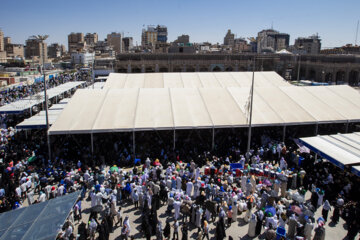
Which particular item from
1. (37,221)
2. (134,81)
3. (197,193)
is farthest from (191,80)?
(37,221)

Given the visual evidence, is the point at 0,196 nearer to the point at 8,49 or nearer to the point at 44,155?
the point at 44,155

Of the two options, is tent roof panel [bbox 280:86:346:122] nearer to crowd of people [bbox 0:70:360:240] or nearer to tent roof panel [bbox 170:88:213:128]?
crowd of people [bbox 0:70:360:240]

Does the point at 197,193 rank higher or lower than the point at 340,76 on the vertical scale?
lower

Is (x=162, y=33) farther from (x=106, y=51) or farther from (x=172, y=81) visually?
(x=172, y=81)

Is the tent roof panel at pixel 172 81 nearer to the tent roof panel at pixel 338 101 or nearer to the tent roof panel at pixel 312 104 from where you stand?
the tent roof panel at pixel 312 104

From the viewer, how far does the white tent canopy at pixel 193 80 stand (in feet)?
83.7

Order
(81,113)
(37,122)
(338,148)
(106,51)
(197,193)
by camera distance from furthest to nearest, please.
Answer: (106,51) → (37,122) → (81,113) → (338,148) → (197,193)

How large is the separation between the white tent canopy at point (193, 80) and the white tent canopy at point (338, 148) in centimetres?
1217

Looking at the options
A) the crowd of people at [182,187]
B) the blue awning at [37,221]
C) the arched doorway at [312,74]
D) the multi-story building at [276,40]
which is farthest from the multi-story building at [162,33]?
the blue awning at [37,221]

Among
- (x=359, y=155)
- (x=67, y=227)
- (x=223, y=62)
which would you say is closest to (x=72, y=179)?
(x=67, y=227)

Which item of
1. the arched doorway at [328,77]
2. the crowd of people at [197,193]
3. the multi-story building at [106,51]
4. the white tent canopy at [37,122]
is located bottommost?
the crowd of people at [197,193]

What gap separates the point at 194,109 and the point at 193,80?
10167mm

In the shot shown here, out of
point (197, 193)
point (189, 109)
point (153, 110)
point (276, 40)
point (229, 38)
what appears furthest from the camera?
point (229, 38)

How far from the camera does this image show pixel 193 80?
2648 cm
